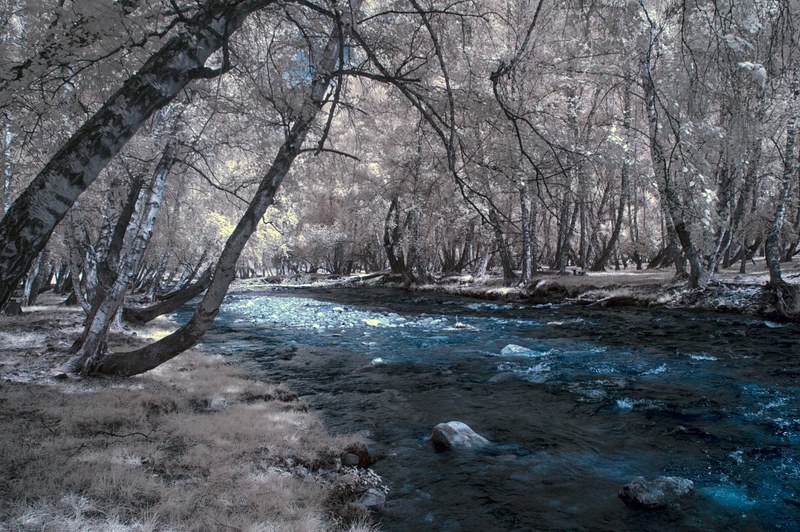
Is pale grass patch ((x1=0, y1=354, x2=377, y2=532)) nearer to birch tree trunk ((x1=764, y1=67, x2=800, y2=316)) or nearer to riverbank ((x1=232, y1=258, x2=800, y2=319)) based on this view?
birch tree trunk ((x1=764, y1=67, x2=800, y2=316))

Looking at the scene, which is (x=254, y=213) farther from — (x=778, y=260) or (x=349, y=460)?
(x=778, y=260)

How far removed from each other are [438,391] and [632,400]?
3122mm

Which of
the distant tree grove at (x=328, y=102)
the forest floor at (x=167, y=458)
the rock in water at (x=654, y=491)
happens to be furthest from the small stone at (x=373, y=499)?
the distant tree grove at (x=328, y=102)

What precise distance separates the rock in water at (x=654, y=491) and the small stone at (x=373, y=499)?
2331 millimetres

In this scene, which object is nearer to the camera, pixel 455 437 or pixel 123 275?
pixel 455 437

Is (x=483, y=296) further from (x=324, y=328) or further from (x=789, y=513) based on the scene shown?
(x=789, y=513)

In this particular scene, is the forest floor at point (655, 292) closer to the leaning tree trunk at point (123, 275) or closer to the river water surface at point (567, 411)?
the river water surface at point (567, 411)

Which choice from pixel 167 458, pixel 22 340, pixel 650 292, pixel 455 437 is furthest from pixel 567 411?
pixel 650 292

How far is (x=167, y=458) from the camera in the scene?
14.4 feet

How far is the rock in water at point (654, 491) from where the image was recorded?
4328mm

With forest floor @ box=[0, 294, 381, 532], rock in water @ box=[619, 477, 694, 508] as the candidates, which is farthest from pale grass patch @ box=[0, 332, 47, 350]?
rock in water @ box=[619, 477, 694, 508]

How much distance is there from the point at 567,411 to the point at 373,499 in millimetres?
3800

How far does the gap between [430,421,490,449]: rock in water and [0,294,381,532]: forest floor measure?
979 millimetres

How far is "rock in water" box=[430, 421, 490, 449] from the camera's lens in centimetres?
569
